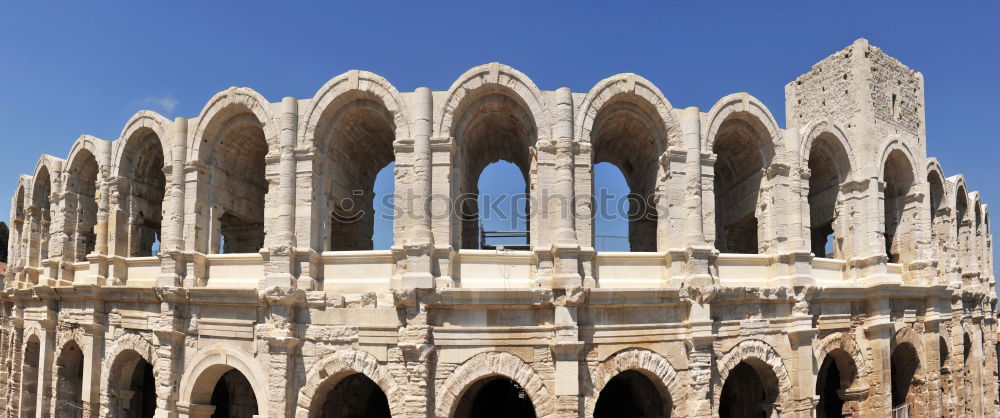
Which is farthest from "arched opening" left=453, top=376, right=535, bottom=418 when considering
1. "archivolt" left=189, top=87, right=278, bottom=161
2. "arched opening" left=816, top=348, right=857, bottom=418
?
"archivolt" left=189, top=87, right=278, bottom=161

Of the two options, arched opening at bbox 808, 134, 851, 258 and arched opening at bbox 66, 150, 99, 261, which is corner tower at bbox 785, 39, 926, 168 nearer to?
arched opening at bbox 808, 134, 851, 258

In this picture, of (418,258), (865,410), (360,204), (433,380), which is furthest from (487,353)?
(865,410)

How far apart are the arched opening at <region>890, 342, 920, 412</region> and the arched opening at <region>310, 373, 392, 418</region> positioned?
43.6 feet

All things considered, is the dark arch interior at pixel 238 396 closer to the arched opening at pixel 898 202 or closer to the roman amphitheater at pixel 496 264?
the roman amphitheater at pixel 496 264

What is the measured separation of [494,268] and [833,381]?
40.1ft

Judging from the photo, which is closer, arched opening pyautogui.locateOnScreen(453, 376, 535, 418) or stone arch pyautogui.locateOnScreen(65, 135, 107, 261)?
arched opening pyautogui.locateOnScreen(453, 376, 535, 418)

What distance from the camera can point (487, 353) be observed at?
11.3m

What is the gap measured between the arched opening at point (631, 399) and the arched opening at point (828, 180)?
6.01 meters

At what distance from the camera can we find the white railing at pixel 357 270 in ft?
38.3

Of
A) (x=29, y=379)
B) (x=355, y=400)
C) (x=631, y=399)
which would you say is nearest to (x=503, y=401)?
(x=631, y=399)

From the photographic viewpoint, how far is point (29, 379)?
56.7 feet

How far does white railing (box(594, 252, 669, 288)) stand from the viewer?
11.9 meters

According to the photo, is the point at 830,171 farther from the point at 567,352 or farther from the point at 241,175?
the point at 241,175

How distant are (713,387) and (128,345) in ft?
41.4
